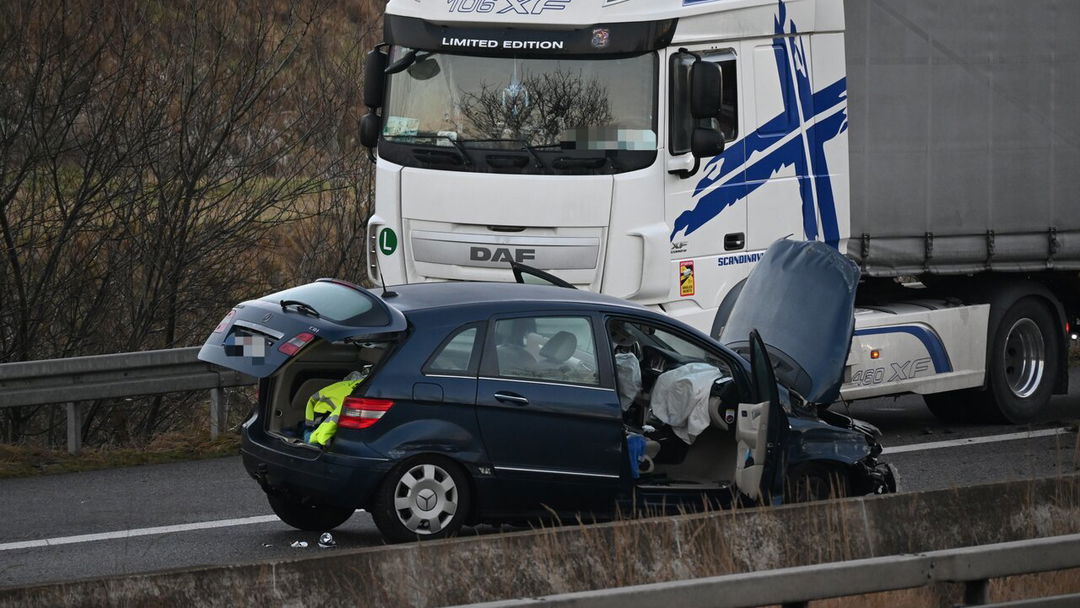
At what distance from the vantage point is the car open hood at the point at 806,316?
9.70 m

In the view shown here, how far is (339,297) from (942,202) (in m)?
6.64

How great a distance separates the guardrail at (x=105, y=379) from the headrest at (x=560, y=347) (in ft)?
13.9

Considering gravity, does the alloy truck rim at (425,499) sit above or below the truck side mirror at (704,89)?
below

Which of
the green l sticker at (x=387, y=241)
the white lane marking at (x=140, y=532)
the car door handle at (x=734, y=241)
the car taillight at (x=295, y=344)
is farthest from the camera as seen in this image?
the green l sticker at (x=387, y=241)

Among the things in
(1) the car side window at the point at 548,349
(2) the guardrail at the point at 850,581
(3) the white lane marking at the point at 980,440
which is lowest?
(3) the white lane marking at the point at 980,440

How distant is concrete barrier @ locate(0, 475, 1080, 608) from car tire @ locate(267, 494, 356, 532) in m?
3.02

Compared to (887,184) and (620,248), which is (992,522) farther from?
(887,184)

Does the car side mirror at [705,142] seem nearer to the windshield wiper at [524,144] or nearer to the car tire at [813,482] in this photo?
the windshield wiper at [524,144]

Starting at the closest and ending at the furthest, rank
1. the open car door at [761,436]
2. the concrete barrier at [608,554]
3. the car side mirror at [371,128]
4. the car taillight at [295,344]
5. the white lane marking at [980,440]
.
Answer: the concrete barrier at [608,554] → the car taillight at [295,344] → the open car door at [761,436] → the car side mirror at [371,128] → the white lane marking at [980,440]

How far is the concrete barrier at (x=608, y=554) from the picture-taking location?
6020mm

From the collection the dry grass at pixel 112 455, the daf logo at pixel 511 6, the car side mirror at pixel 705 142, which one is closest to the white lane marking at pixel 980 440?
the car side mirror at pixel 705 142

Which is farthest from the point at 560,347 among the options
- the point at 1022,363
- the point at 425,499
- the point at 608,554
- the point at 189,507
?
the point at 1022,363

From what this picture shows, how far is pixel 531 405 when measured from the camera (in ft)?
29.6

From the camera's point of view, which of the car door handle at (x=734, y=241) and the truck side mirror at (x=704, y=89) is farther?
the car door handle at (x=734, y=241)
